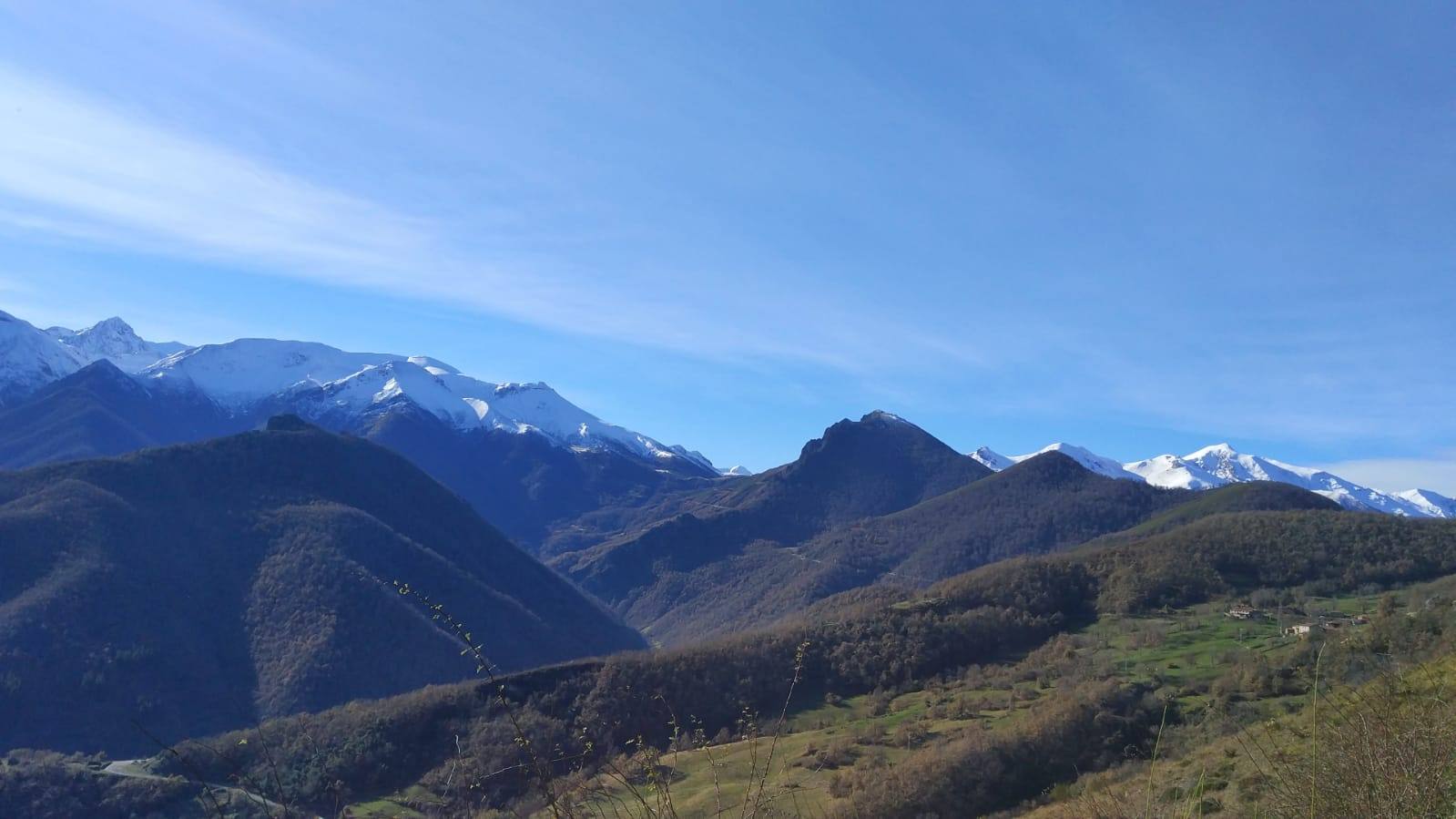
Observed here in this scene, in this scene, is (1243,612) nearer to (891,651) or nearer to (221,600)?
(891,651)

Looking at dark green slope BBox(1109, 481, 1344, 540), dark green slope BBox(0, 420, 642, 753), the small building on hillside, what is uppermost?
dark green slope BBox(1109, 481, 1344, 540)

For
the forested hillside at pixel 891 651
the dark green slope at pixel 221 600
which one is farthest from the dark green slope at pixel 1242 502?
the dark green slope at pixel 221 600

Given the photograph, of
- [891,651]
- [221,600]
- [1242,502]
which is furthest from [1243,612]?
[221,600]

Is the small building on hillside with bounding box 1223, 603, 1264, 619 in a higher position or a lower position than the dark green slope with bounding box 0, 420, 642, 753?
higher

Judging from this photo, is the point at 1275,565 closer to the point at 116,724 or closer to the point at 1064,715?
the point at 1064,715

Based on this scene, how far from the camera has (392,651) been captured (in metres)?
111

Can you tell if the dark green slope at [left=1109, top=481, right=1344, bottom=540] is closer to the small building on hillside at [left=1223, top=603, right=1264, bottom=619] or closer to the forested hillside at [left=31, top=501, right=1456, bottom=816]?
the forested hillside at [left=31, top=501, right=1456, bottom=816]

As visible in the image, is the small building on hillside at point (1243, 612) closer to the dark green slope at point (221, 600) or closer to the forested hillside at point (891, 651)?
the forested hillside at point (891, 651)

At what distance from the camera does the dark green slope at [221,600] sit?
9406 cm

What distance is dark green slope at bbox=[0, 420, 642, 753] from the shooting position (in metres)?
94.1

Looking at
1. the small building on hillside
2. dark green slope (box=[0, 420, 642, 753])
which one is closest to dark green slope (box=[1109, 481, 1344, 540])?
the small building on hillside

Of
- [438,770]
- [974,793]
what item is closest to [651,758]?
[974,793]

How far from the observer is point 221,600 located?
12050 cm

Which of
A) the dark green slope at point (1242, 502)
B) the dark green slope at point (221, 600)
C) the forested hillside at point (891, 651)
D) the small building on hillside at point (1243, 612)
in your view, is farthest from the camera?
the dark green slope at point (1242, 502)
